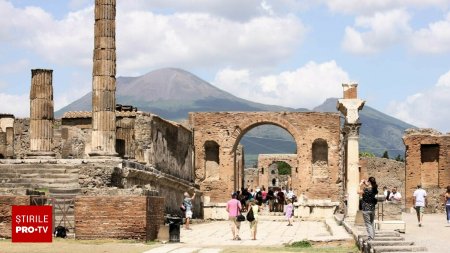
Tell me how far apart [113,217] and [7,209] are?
2572mm

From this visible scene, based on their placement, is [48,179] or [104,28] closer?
[48,179]

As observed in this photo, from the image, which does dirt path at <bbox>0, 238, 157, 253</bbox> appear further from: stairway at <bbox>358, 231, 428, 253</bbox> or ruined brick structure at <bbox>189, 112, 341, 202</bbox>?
ruined brick structure at <bbox>189, 112, 341, 202</bbox>

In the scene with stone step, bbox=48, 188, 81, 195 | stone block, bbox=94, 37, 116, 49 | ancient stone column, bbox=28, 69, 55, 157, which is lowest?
stone step, bbox=48, 188, 81, 195

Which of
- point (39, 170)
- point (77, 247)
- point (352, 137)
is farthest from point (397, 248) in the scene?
point (39, 170)

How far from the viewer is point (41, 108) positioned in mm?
34750

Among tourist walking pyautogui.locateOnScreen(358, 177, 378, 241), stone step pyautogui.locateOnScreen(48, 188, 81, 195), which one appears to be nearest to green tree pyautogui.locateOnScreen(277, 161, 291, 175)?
stone step pyautogui.locateOnScreen(48, 188, 81, 195)

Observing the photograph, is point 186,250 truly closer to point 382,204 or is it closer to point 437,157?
point 382,204

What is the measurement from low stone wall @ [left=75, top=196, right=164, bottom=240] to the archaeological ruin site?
0.02 metres

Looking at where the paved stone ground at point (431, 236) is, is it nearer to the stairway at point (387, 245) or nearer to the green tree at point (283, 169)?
the stairway at point (387, 245)

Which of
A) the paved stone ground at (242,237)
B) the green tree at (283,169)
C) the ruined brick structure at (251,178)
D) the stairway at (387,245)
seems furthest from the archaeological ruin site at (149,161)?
the green tree at (283,169)

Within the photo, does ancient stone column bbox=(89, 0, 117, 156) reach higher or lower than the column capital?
higher

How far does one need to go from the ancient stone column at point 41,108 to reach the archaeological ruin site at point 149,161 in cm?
Result: 4

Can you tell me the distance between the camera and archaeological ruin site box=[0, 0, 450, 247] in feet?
73.8

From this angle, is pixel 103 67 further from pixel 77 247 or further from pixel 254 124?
pixel 254 124
